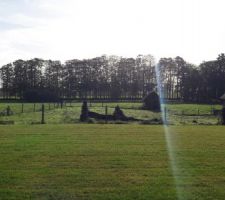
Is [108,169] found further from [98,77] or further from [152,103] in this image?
[98,77]

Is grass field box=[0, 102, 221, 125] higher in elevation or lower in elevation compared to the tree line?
lower

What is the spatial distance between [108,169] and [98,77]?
108 meters

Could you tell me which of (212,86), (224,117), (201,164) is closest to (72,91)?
(212,86)

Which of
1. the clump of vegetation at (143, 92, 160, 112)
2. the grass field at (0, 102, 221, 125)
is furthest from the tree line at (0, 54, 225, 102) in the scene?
the grass field at (0, 102, 221, 125)

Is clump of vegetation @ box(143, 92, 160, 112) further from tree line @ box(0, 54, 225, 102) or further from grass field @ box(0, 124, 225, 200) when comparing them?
tree line @ box(0, 54, 225, 102)

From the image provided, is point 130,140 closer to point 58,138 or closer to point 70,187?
point 58,138

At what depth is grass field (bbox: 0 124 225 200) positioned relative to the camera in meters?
8.19

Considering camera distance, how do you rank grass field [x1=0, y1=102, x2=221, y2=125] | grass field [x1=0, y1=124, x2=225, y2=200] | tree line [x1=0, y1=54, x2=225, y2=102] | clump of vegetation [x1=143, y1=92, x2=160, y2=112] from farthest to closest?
tree line [x1=0, y1=54, x2=225, y2=102] < clump of vegetation [x1=143, y1=92, x2=160, y2=112] < grass field [x1=0, y1=102, x2=221, y2=125] < grass field [x1=0, y1=124, x2=225, y2=200]

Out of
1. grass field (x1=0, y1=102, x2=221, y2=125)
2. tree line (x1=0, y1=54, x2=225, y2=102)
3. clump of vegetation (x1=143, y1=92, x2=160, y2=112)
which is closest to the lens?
grass field (x1=0, y1=102, x2=221, y2=125)

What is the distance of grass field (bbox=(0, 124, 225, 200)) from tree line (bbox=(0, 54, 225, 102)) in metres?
95.0

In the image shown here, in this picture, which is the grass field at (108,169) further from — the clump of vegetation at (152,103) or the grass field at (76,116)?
the clump of vegetation at (152,103)

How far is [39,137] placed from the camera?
1788 cm

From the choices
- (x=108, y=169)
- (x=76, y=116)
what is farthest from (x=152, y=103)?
(x=108, y=169)

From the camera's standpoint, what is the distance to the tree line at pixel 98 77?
11412 cm
